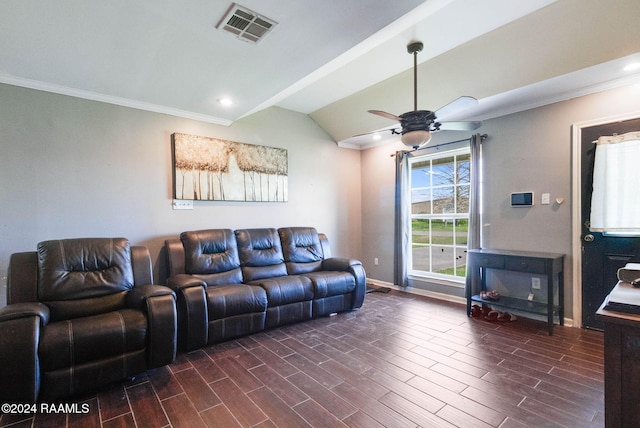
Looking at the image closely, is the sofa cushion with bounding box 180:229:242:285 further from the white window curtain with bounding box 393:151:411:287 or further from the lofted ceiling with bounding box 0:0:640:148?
the white window curtain with bounding box 393:151:411:287

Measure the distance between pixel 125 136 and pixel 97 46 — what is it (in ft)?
4.13

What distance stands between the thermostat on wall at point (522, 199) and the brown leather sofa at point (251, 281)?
79.9 inches

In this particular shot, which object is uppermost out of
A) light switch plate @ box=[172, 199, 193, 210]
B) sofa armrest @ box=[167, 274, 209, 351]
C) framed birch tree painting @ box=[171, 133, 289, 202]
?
framed birch tree painting @ box=[171, 133, 289, 202]

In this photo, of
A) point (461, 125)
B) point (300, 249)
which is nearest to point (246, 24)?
point (461, 125)

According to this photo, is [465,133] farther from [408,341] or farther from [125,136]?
[125,136]

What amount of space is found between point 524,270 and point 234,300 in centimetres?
303

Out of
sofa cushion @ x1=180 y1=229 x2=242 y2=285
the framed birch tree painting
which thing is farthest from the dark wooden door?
sofa cushion @ x1=180 y1=229 x2=242 y2=285

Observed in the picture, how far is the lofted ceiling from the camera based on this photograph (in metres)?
1.82

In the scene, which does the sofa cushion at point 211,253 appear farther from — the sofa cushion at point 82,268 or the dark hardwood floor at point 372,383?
the dark hardwood floor at point 372,383

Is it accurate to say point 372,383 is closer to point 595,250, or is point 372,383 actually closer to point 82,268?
point 82,268

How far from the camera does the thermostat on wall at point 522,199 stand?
3.44 m

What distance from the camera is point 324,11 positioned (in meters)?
1.76

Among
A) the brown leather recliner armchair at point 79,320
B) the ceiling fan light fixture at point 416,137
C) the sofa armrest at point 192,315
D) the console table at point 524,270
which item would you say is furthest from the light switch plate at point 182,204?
the console table at point 524,270

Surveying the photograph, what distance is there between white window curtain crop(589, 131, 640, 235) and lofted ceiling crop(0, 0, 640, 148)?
1.98 ft
